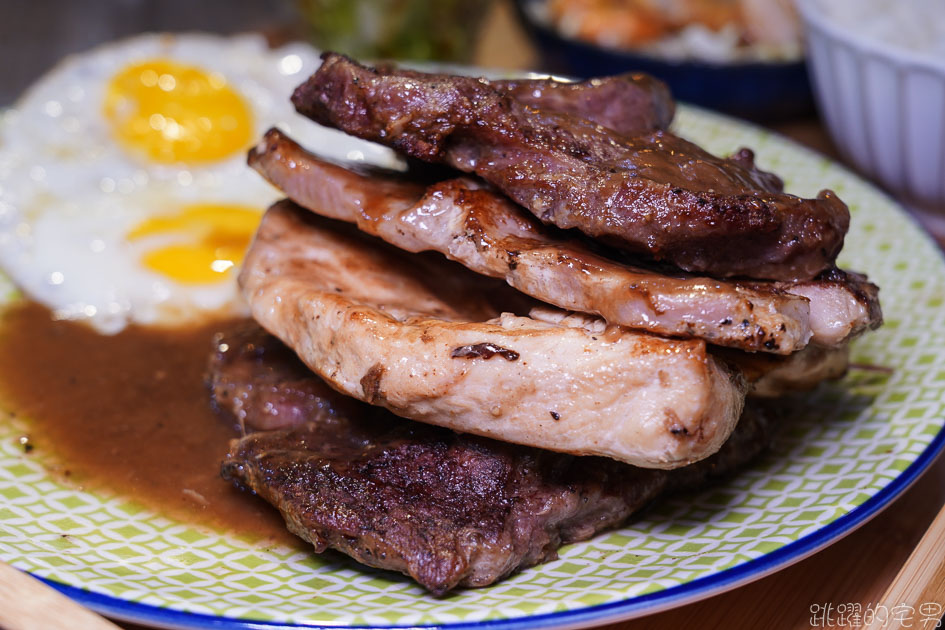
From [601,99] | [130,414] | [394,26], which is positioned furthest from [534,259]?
[394,26]

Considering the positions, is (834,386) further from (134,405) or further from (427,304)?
(134,405)

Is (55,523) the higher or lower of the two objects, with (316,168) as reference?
lower

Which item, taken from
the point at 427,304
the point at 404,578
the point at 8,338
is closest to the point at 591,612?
the point at 404,578

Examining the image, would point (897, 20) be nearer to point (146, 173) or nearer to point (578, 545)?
point (578, 545)

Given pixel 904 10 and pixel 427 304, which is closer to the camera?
pixel 427 304

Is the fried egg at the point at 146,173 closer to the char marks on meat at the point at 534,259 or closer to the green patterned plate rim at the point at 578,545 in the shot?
the green patterned plate rim at the point at 578,545

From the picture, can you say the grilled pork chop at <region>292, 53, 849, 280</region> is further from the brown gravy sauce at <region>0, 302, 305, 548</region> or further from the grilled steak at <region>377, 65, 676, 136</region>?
the brown gravy sauce at <region>0, 302, 305, 548</region>

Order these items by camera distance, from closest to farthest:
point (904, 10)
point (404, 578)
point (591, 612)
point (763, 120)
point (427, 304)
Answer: point (591, 612)
point (404, 578)
point (427, 304)
point (904, 10)
point (763, 120)
